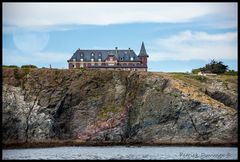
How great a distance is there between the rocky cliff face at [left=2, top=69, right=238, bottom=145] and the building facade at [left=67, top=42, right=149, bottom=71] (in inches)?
1327

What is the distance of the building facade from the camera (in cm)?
15138

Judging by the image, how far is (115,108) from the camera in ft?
366

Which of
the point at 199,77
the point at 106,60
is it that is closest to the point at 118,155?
the point at 199,77

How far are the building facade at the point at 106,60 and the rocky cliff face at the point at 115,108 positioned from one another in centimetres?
3369

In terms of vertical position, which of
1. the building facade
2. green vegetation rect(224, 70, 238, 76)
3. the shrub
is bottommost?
the shrub

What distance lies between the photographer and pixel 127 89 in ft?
375

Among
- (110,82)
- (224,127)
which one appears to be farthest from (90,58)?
(224,127)

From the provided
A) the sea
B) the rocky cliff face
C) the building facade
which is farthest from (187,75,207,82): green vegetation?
the sea

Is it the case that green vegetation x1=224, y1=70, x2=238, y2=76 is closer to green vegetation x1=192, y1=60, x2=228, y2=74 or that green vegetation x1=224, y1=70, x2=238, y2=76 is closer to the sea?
green vegetation x1=192, y1=60, x2=228, y2=74

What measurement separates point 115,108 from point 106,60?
41.2 m

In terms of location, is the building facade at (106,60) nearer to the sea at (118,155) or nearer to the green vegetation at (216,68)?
the green vegetation at (216,68)

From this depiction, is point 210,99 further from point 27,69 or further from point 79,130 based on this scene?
point 27,69

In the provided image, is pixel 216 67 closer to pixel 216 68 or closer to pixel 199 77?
pixel 216 68

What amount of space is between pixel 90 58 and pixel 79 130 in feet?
145
